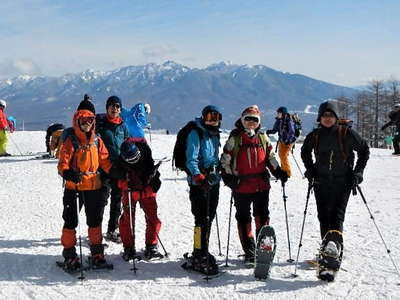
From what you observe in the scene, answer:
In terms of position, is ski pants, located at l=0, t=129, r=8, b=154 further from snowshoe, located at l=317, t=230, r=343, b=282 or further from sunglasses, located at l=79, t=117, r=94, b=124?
snowshoe, located at l=317, t=230, r=343, b=282

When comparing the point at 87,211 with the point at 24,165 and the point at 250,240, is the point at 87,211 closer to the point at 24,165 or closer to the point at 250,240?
the point at 250,240

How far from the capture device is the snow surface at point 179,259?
216 inches

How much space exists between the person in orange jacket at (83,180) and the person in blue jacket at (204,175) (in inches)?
48.3

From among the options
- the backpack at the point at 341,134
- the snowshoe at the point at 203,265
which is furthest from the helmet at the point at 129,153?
the backpack at the point at 341,134

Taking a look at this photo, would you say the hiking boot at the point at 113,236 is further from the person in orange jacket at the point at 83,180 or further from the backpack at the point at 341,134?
the backpack at the point at 341,134

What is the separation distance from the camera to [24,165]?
15.7m

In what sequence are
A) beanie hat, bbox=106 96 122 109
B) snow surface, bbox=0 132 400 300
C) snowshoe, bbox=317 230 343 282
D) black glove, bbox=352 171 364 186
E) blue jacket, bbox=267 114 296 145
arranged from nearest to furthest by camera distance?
snow surface, bbox=0 132 400 300
snowshoe, bbox=317 230 343 282
black glove, bbox=352 171 364 186
beanie hat, bbox=106 96 122 109
blue jacket, bbox=267 114 296 145

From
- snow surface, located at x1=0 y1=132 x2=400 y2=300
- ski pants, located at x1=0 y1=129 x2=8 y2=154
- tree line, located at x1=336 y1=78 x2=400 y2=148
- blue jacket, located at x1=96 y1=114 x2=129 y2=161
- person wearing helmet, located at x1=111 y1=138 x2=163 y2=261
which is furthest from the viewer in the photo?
tree line, located at x1=336 y1=78 x2=400 y2=148

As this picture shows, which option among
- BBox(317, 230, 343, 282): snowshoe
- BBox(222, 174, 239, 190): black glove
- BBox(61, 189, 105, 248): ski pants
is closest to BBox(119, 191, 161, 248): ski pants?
BBox(61, 189, 105, 248): ski pants

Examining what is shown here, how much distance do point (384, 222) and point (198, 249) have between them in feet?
15.4

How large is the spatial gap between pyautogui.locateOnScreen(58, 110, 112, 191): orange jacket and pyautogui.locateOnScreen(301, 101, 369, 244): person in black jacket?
9.96ft

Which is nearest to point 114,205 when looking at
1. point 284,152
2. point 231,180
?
point 231,180

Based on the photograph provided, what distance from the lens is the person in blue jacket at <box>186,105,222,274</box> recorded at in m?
5.96

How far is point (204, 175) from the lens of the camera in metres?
6.00
